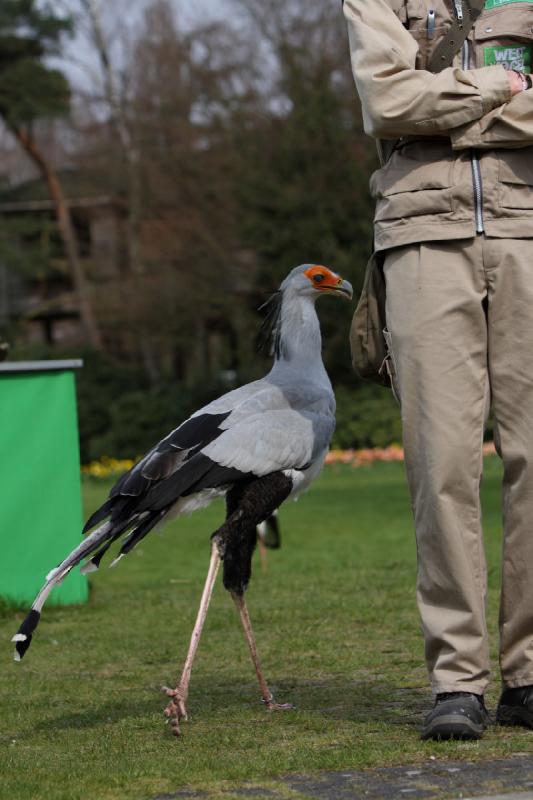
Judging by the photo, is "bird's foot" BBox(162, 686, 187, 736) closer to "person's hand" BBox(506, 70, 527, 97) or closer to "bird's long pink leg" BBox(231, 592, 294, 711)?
"bird's long pink leg" BBox(231, 592, 294, 711)

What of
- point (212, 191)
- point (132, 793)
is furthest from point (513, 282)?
point (212, 191)

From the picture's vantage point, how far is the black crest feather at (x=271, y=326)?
6129 millimetres

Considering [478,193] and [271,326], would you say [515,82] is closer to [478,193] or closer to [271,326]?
[478,193]

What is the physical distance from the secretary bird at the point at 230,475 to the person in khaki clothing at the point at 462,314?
3.41 feet

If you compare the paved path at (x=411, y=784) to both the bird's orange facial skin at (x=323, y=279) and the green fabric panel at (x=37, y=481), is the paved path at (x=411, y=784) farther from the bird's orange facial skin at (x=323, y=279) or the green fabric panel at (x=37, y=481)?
the green fabric panel at (x=37, y=481)

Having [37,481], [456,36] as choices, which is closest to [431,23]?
[456,36]

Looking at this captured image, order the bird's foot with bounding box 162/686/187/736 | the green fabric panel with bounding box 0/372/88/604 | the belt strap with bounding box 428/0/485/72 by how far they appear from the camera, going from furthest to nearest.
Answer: the green fabric panel with bounding box 0/372/88/604, the bird's foot with bounding box 162/686/187/736, the belt strap with bounding box 428/0/485/72

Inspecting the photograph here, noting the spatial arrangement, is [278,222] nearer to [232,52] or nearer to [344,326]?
[344,326]

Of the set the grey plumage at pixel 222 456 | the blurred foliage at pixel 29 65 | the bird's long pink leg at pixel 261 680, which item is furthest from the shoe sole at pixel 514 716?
the blurred foliage at pixel 29 65

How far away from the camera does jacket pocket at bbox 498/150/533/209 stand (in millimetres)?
4203

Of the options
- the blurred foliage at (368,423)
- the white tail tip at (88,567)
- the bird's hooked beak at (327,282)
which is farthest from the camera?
the blurred foliage at (368,423)

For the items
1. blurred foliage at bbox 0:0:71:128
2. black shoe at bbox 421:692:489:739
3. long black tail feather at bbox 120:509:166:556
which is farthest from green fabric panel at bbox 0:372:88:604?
blurred foliage at bbox 0:0:71:128

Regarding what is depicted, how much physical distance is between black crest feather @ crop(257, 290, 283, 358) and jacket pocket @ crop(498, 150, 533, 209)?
6.64 feet

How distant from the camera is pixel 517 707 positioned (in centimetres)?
420
